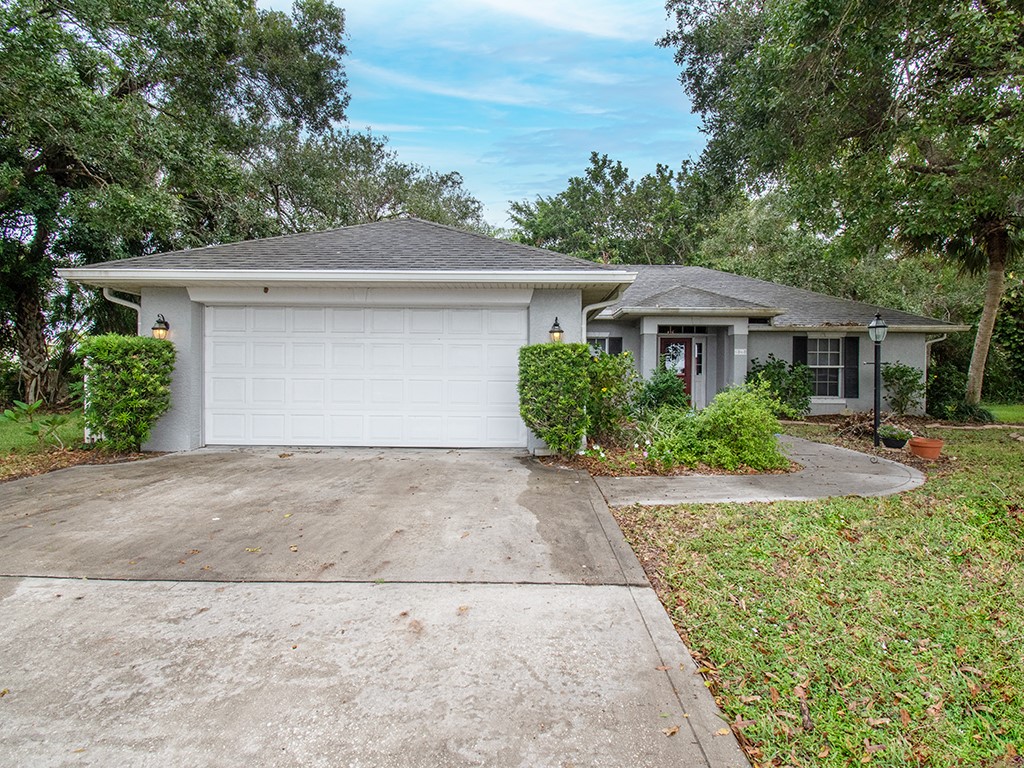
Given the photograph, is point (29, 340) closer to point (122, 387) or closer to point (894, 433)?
point (122, 387)

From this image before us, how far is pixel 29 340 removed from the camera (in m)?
13.5

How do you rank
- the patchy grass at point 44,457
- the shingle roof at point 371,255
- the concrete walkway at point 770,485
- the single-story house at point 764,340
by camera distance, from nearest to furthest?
the concrete walkway at point 770,485 < the patchy grass at point 44,457 < the shingle roof at point 371,255 < the single-story house at point 764,340

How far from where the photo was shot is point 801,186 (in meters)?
9.55

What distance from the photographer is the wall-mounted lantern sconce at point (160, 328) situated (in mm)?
7715

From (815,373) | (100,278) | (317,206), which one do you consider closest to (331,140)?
(317,206)

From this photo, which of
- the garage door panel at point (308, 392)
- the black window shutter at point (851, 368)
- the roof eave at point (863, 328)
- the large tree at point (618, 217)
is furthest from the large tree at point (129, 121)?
the black window shutter at point (851, 368)

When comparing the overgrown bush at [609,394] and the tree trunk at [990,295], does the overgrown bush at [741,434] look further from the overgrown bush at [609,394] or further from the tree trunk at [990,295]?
the tree trunk at [990,295]

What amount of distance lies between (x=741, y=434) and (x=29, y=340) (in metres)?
17.0

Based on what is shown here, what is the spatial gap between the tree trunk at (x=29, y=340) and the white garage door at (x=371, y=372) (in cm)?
933

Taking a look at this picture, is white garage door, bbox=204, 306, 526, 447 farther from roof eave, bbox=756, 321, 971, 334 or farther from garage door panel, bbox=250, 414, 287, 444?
roof eave, bbox=756, 321, 971, 334

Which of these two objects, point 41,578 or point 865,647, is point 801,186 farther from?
point 41,578

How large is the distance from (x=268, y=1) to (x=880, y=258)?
21.6 meters

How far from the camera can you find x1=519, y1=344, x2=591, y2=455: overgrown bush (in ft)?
22.5

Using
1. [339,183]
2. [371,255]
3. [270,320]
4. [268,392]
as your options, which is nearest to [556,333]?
[371,255]
